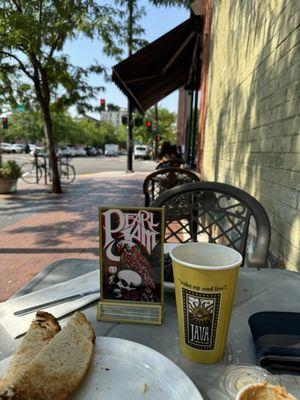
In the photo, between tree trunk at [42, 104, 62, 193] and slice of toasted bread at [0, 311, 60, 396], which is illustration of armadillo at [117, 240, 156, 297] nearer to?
slice of toasted bread at [0, 311, 60, 396]

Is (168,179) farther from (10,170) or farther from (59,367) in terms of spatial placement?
(10,170)

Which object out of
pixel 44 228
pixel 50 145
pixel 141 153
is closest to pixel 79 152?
pixel 141 153

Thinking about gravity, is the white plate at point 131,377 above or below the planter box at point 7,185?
above

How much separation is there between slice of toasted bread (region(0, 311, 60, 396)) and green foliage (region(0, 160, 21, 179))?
9.73 m

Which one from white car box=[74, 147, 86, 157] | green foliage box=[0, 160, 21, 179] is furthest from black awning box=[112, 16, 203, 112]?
white car box=[74, 147, 86, 157]

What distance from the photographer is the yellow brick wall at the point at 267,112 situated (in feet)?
6.82

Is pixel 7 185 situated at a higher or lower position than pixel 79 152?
higher

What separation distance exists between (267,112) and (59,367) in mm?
2546

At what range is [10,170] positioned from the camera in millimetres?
9781

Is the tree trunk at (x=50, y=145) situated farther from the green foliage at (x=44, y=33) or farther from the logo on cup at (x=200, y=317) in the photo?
the logo on cup at (x=200, y=317)

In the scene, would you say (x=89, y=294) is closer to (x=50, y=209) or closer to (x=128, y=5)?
(x=50, y=209)

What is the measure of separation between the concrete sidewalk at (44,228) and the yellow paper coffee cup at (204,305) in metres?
2.95

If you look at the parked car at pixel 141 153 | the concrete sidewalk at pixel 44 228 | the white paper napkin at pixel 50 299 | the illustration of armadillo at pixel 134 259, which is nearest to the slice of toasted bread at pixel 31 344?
the white paper napkin at pixel 50 299

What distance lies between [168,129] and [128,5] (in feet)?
147
